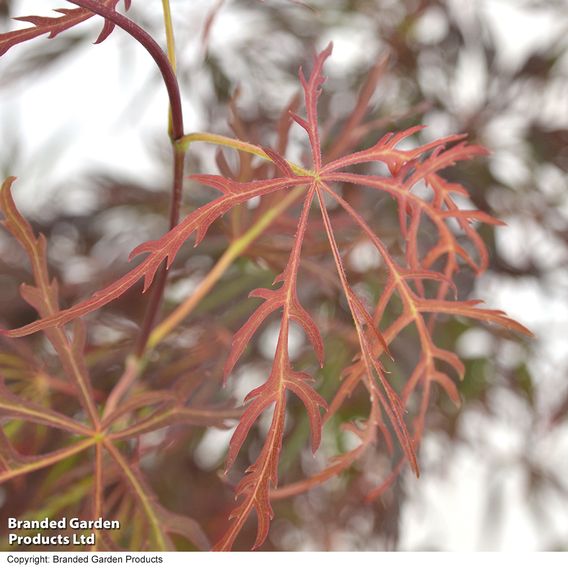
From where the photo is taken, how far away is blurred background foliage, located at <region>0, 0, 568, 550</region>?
0.53m

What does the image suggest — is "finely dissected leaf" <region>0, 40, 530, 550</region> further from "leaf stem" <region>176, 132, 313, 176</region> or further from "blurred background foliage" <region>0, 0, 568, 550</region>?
"blurred background foliage" <region>0, 0, 568, 550</region>

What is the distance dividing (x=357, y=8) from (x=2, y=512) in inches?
19.0

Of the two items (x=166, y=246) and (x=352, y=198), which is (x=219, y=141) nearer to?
(x=166, y=246)

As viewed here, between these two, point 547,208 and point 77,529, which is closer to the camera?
point 77,529

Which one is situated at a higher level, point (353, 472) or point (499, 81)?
point (499, 81)

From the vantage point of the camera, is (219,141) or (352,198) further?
(352,198)

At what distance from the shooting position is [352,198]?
1.83 feet

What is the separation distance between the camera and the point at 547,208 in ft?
2.01

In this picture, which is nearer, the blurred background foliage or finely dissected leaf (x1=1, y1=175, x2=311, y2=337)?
finely dissected leaf (x1=1, y1=175, x2=311, y2=337)

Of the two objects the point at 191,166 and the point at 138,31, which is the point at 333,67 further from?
the point at 138,31

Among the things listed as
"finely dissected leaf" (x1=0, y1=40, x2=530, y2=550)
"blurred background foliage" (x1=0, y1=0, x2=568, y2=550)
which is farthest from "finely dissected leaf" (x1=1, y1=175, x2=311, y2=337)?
"blurred background foliage" (x1=0, y1=0, x2=568, y2=550)

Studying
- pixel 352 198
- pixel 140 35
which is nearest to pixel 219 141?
pixel 140 35

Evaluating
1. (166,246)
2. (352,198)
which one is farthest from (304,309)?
(352,198)
